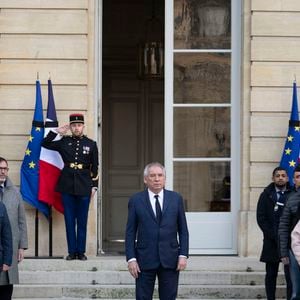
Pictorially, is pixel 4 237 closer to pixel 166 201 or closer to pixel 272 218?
pixel 166 201

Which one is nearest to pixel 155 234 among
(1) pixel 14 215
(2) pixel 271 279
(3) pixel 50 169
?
(1) pixel 14 215

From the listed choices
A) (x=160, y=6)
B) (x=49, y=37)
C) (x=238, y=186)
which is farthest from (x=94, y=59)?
(x=160, y=6)

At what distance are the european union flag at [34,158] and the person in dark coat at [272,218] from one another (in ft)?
8.98

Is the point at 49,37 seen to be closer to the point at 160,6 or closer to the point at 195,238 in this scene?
the point at 195,238

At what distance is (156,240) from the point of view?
8.35 meters

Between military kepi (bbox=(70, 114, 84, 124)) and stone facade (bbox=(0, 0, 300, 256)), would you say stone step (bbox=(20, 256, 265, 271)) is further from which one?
military kepi (bbox=(70, 114, 84, 124))

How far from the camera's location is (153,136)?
1558 centimetres

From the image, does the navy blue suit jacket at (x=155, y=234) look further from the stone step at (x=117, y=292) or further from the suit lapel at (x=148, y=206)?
the stone step at (x=117, y=292)

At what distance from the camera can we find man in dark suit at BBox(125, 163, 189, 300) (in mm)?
8344

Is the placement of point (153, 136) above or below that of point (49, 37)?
below

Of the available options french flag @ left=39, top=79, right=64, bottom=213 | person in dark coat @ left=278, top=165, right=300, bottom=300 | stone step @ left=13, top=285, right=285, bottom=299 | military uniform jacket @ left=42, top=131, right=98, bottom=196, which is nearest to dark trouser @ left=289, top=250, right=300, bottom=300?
person in dark coat @ left=278, top=165, right=300, bottom=300

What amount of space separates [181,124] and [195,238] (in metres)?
1.38

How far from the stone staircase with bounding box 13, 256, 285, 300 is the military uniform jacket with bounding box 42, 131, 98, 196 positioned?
32.3 inches

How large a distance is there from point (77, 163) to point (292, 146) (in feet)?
8.00
